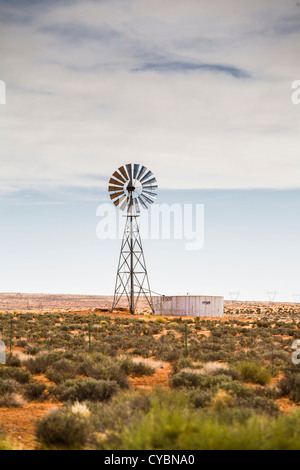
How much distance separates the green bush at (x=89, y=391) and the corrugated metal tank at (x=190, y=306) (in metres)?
38.8

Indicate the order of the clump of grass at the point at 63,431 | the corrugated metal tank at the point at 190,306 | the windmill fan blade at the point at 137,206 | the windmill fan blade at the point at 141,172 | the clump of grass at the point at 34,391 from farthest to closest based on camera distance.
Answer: the corrugated metal tank at the point at 190,306 < the windmill fan blade at the point at 141,172 < the windmill fan blade at the point at 137,206 < the clump of grass at the point at 34,391 < the clump of grass at the point at 63,431

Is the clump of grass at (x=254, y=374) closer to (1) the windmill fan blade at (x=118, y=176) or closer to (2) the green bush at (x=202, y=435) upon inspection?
(2) the green bush at (x=202, y=435)

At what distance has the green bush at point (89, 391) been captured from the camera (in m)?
12.1

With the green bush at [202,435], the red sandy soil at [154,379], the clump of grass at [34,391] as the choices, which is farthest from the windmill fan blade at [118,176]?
the green bush at [202,435]

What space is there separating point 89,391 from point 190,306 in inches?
1555

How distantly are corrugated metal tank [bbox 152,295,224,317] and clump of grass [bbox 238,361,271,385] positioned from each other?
3520cm

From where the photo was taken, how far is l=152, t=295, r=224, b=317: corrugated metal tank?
2007 inches

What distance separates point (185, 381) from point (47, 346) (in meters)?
11.9

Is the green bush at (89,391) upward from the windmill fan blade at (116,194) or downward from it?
downward

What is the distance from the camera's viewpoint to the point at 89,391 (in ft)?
39.9

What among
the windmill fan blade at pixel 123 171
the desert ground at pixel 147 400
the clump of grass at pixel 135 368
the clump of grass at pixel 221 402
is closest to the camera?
the desert ground at pixel 147 400

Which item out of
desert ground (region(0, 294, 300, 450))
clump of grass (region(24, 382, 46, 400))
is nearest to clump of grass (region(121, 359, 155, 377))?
desert ground (region(0, 294, 300, 450))

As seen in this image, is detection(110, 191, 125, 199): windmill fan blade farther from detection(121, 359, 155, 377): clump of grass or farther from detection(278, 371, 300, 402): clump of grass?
detection(278, 371, 300, 402): clump of grass
